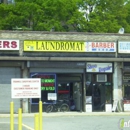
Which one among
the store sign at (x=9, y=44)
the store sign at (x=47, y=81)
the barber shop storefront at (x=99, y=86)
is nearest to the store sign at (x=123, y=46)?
the barber shop storefront at (x=99, y=86)

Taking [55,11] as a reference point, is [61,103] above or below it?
below

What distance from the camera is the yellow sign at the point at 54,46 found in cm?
2918

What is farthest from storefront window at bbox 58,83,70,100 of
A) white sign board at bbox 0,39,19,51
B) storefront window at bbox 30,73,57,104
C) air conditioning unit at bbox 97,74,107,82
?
white sign board at bbox 0,39,19,51

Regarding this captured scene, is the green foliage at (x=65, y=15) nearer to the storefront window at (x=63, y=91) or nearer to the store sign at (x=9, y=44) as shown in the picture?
the store sign at (x=9, y=44)

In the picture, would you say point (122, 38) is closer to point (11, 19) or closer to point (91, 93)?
point (91, 93)

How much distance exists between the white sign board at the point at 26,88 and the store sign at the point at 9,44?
15213 millimetres

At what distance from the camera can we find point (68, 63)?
29.7 m

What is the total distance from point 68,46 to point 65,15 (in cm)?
1857

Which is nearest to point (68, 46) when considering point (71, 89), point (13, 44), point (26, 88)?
point (71, 89)

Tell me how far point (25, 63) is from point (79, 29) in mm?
21480

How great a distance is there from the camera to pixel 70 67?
97.5 ft

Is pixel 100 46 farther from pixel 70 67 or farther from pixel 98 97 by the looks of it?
pixel 98 97

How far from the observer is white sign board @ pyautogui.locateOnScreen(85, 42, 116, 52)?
3003 cm

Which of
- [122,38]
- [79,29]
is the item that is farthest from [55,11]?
[122,38]
